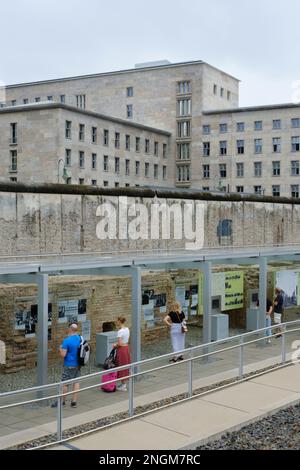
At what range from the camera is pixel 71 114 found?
5912 centimetres

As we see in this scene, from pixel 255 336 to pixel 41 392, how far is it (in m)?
5.55

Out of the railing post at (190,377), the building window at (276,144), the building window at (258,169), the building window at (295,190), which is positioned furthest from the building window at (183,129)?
the railing post at (190,377)

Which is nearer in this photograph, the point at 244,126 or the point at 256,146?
the point at 256,146

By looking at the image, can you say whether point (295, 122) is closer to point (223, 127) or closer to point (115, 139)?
point (223, 127)

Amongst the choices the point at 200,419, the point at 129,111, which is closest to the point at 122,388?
the point at 200,419

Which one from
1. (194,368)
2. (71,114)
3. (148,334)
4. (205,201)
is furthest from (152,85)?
(194,368)

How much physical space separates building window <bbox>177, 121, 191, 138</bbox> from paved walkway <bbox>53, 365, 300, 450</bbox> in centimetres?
6672

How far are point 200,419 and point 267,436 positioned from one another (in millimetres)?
1066

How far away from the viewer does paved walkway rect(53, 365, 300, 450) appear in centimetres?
814

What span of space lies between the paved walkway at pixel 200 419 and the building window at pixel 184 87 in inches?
2628

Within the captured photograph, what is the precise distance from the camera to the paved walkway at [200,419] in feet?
26.7

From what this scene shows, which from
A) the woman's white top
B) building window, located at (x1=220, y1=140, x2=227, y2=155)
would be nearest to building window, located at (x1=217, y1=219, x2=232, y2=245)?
the woman's white top

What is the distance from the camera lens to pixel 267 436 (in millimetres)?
8727

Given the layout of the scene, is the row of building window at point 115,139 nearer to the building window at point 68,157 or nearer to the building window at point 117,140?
the building window at point 117,140
